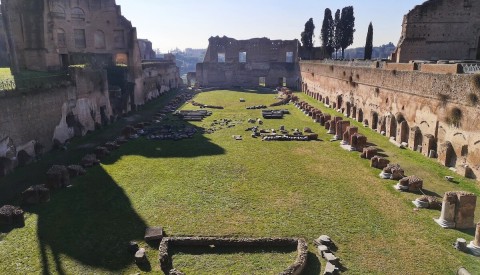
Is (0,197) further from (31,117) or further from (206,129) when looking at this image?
(206,129)

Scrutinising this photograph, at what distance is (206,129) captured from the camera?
21.8m

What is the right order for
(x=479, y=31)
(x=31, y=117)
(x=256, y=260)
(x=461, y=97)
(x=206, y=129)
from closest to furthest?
(x=256, y=260) < (x=461, y=97) < (x=31, y=117) < (x=206, y=129) < (x=479, y=31)

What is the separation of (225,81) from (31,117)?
37297mm

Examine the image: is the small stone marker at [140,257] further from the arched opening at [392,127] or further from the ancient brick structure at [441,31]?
the ancient brick structure at [441,31]

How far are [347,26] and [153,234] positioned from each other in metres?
42.3

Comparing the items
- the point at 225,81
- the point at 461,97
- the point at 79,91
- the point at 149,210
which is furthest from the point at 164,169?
the point at 225,81

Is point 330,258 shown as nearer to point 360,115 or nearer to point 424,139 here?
point 424,139

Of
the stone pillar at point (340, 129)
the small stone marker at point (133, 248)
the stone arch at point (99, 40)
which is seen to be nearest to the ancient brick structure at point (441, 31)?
the stone pillar at point (340, 129)

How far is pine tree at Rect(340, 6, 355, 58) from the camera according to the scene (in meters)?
44.2

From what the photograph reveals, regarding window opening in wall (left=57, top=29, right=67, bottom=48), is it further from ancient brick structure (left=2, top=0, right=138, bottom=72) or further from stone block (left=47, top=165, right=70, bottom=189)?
stone block (left=47, top=165, right=70, bottom=189)

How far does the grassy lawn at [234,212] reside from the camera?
8.01m

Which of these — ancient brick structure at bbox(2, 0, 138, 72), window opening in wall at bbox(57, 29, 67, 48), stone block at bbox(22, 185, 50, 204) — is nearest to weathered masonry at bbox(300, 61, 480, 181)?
stone block at bbox(22, 185, 50, 204)

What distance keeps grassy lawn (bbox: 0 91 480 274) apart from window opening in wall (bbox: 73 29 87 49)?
2098 cm

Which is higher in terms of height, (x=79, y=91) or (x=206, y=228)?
(x=79, y=91)
